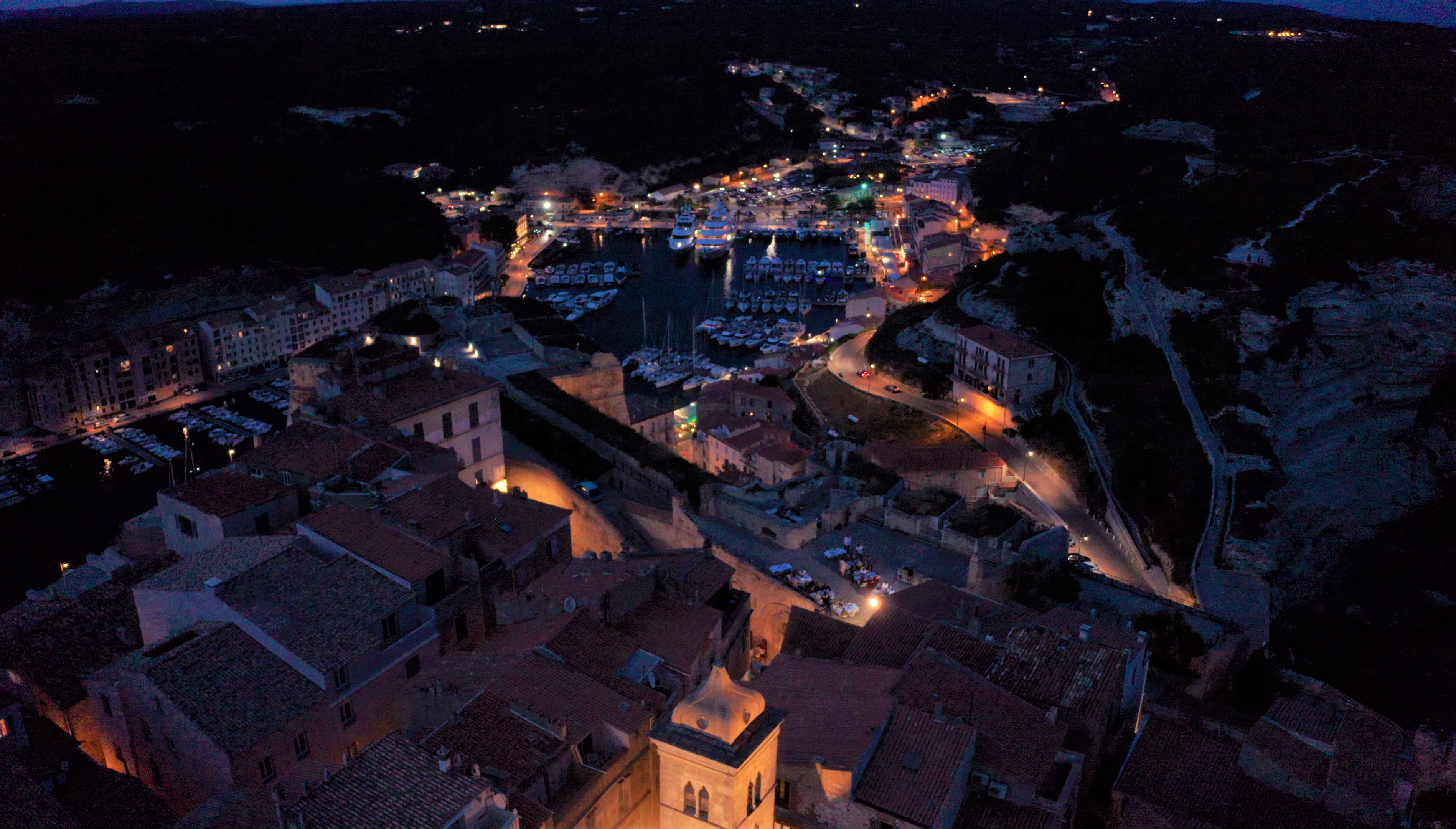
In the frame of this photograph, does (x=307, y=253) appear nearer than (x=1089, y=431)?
No

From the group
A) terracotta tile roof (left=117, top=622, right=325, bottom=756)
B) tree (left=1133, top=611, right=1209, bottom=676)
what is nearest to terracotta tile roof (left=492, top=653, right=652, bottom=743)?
terracotta tile roof (left=117, top=622, right=325, bottom=756)

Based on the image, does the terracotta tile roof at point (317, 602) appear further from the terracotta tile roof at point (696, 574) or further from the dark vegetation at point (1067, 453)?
the dark vegetation at point (1067, 453)

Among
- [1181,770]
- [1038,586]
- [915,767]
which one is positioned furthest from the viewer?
[1038,586]

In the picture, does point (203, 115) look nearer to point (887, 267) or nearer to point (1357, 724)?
point (887, 267)

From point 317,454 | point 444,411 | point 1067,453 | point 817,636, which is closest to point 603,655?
point 817,636

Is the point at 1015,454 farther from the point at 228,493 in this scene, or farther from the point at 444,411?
the point at 228,493

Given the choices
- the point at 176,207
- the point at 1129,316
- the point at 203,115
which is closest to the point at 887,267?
the point at 1129,316
